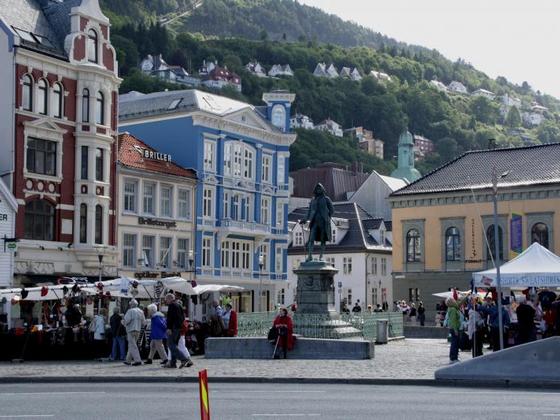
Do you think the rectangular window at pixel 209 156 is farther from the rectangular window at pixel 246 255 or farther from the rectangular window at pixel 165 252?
the rectangular window at pixel 246 255

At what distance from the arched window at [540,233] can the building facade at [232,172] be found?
15.6 m

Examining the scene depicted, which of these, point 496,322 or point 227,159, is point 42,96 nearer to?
point 227,159

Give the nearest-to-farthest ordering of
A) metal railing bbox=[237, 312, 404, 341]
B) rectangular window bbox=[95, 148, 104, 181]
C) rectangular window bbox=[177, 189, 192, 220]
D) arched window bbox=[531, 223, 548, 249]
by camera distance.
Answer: metal railing bbox=[237, 312, 404, 341]
rectangular window bbox=[95, 148, 104, 181]
rectangular window bbox=[177, 189, 192, 220]
arched window bbox=[531, 223, 548, 249]

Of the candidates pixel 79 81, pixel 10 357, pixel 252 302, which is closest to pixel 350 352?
pixel 10 357

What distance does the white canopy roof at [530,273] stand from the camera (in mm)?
29094

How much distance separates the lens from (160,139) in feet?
196

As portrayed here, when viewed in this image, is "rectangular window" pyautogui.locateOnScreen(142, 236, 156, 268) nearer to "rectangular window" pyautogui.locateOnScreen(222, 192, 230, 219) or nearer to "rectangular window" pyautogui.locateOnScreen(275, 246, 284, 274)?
"rectangular window" pyautogui.locateOnScreen(222, 192, 230, 219)

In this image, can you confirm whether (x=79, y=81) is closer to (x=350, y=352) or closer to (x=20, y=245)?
(x=20, y=245)

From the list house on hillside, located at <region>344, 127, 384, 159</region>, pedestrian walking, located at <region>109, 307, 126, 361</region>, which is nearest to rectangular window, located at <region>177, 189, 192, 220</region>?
pedestrian walking, located at <region>109, 307, 126, 361</region>

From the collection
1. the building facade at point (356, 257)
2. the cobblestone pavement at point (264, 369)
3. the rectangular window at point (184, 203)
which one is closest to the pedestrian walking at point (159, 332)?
the cobblestone pavement at point (264, 369)

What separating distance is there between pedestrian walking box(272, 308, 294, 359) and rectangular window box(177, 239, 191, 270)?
29.3m

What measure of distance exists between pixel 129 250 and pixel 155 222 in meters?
2.30

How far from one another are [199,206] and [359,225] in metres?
25.5

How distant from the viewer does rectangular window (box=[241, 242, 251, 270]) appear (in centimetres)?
6200
